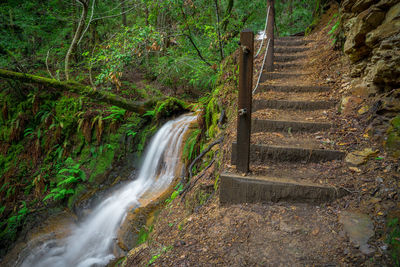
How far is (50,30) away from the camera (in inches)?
414

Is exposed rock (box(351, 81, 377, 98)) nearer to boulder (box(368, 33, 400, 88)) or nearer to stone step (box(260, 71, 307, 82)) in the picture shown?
boulder (box(368, 33, 400, 88))

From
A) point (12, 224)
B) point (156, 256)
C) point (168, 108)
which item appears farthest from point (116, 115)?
point (156, 256)

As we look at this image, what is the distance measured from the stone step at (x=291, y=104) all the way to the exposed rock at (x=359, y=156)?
4.17 ft

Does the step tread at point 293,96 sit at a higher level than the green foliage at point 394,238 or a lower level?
higher

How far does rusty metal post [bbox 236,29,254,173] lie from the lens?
2.27 meters

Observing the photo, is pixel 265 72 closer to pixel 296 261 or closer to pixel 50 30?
pixel 296 261

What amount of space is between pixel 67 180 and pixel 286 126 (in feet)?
21.0

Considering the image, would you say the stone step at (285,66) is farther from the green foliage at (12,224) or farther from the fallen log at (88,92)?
the green foliage at (12,224)

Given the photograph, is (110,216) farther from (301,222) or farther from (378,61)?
(378,61)

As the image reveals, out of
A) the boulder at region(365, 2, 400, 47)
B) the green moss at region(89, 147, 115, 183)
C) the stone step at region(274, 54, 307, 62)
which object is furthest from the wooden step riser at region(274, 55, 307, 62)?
the green moss at region(89, 147, 115, 183)

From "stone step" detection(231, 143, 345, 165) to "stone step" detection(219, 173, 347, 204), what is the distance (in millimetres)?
443

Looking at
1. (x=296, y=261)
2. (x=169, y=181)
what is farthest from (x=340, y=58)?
(x=169, y=181)

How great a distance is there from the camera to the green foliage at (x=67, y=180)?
6468 millimetres

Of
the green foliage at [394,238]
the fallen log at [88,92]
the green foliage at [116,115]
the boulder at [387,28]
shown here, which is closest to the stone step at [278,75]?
the boulder at [387,28]
